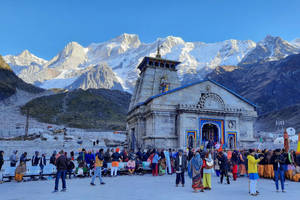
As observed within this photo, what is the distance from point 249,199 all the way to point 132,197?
4.56 meters

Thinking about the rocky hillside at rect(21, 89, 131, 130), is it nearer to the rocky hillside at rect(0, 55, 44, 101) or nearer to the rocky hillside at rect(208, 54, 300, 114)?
the rocky hillside at rect(0, 55, 44, 101)

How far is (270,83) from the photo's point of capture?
129250 mm

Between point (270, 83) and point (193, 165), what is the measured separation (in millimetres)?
132262

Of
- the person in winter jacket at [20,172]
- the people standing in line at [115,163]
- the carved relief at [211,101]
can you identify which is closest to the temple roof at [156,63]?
the carved relief at [211,101]

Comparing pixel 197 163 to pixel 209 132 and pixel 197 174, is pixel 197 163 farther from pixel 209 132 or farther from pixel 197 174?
pixel 209 132

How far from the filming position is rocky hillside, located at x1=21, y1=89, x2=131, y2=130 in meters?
87.4

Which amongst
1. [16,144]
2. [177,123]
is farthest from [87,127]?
[177,123]

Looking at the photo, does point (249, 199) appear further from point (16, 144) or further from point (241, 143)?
point (16, 144)

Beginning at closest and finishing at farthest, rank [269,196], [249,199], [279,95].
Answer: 1. [249,199]
2. [269,196]
3. [279,95]

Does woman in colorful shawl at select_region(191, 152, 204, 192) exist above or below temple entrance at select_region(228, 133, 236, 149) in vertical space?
below

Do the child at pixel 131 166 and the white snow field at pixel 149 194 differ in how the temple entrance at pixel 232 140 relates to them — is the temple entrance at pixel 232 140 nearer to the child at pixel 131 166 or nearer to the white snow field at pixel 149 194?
the child at pixel 131 166

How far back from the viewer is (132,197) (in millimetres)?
10078

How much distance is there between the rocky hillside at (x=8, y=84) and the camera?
94.1 meters

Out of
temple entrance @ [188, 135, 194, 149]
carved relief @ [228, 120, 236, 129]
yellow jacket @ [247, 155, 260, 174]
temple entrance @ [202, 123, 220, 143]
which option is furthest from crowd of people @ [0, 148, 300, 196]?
temple entrance @ [202, 123, 220, 143]
